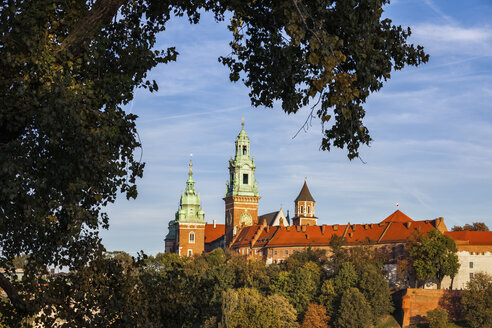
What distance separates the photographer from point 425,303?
85.4 m

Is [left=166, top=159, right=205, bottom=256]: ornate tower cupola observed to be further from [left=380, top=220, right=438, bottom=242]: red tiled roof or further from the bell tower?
[left=380, top=220, right=438, bottom=242]: red tiled roof

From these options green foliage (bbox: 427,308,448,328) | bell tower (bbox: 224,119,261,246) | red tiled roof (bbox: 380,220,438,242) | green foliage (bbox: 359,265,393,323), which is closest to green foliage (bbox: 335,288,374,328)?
green foliage (bbox: 359,265,393,323)

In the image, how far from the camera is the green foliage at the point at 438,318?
77.6m

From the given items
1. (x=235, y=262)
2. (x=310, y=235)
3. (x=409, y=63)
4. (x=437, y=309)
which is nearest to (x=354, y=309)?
(x=437, y=309)

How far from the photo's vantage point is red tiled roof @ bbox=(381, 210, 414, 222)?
117 meters

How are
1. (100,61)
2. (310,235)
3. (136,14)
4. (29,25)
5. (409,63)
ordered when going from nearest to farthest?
(29,25), (100,61), (409,63), (136,14), (310,235)

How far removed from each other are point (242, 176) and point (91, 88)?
131566 millimetres

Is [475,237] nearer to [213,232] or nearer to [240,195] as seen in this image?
[240,195]

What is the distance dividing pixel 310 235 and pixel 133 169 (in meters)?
110

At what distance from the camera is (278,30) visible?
1186 centimetres

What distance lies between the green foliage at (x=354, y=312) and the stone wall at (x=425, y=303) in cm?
489

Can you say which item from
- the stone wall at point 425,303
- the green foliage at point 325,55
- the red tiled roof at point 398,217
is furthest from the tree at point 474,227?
the green foliage at point 325,55

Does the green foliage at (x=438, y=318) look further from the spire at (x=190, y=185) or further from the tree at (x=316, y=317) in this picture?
the spire at (x=190, y=185)

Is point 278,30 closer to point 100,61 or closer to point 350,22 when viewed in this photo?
point 350,22
